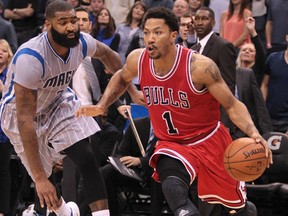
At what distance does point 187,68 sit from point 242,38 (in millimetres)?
4150

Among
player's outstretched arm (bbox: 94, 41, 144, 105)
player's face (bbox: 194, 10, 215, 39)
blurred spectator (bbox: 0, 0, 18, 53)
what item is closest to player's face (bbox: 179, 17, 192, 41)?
player's face (bbox: 194, 10, 215, 39)

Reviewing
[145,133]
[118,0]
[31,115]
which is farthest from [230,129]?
[118,0]

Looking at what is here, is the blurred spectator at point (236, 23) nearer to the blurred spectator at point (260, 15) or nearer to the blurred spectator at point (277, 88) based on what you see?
the blurred spectator at point (260, 15)

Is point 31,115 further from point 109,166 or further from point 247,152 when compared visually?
point 109,166

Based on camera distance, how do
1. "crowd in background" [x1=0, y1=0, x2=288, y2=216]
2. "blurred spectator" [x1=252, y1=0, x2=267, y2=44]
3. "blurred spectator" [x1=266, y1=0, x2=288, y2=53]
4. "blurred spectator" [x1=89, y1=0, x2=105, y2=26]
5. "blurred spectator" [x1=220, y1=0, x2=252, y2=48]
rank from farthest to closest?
1. "blurred spectator" [x1=89, y1=0, x2=105, y2=26]
2. "blurred spectator" [x1=252, y1=0, x2=267, y2=44]
3. "blurred spectator" [x1=266, y1=0, x2=288, y2=53]
4. "blurred spectator" [x1=220, y1=0, x2=252, y2=48]
5. "crowd in background" [x1=0, y1=0, x2=288, y2=216]

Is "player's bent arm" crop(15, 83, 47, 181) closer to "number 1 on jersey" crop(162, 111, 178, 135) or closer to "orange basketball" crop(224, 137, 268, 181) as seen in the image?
"number 1 on jersey" crop(162, 111, 178, 135)

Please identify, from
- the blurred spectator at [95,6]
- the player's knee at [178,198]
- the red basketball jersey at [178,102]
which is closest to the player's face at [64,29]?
the red basketball jersey at [178,102]

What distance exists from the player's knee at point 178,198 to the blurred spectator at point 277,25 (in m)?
4.89

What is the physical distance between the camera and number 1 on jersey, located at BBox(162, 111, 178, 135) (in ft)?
24.4

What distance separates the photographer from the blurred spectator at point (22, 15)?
13289 millimetres

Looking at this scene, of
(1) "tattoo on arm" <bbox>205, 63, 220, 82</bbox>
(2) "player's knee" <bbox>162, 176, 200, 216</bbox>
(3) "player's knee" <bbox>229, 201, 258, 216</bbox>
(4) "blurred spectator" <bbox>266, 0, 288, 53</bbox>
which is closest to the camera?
(2) "player's knee" <bbox>162, 176, 200, 216</bbox>

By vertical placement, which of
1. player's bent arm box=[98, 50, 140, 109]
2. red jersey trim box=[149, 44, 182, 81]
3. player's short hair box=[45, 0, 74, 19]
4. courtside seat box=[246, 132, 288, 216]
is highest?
player's short hair box=[45, 0, 74, 19]

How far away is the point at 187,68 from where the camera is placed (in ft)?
24.0

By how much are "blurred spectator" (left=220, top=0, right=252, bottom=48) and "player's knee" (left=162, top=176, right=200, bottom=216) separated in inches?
183
